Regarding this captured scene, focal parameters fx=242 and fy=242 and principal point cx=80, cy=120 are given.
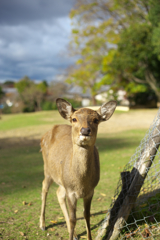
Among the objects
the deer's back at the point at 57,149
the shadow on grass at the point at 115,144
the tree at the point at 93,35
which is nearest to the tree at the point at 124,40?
the tree at the point at 93,35

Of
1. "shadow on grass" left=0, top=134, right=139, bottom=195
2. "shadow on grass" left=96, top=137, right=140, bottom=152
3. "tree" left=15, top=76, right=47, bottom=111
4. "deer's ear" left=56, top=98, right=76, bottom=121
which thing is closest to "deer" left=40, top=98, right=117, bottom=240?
"deer's ear" left=56, top=98, right=76, bottom=121

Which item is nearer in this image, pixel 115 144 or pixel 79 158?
pixel 79 158

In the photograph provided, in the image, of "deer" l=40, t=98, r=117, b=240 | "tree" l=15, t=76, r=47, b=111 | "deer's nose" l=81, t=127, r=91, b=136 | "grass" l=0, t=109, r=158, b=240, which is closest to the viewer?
"deer's nose" l=81, t=127, r=91, b=136

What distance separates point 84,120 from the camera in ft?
10.1

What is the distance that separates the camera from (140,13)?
28484 mm

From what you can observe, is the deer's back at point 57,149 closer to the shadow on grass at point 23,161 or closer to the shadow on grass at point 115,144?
the shadow on grass at point 23,161

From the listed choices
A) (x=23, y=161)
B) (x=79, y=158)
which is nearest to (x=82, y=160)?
(x=79, y=158)

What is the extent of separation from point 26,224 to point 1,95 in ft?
145

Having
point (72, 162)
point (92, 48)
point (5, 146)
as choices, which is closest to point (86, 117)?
point (72, 162)

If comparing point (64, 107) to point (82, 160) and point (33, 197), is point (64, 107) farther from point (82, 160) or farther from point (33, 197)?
point (33, 197)

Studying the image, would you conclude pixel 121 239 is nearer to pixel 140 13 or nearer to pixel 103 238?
pixel 103 238

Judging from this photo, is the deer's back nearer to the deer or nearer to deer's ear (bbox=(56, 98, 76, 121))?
the deer

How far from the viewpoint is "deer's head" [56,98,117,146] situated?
2929 millimetres

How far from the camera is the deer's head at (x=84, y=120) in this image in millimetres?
2929
